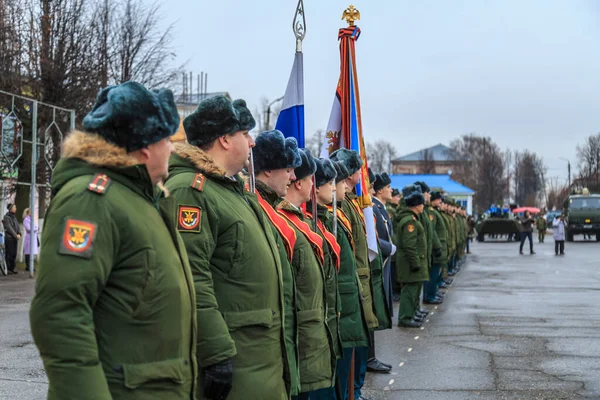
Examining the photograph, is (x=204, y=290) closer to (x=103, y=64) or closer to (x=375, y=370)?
(x=375, y=370)

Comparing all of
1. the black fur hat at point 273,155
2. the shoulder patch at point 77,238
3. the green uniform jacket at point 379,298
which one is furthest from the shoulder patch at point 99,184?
the green uniform jacket at point 379,298

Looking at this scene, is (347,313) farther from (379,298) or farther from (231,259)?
(231,259)

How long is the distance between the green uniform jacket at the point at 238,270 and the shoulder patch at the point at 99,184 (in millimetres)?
805

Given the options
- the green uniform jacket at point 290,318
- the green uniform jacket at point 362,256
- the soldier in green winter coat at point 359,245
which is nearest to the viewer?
the green uniform jacket at point 290,318

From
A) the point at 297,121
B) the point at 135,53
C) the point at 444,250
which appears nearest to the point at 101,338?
the point at 297,121

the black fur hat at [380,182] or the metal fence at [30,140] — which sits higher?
the metal fence at [30,140]

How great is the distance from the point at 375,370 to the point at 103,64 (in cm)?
2326

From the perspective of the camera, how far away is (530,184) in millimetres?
109812

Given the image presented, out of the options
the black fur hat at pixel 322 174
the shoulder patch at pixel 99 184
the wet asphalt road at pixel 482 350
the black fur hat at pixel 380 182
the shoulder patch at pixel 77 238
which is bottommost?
the wet asphalt road at pixel 482 350

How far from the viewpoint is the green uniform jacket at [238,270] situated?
3781 mm

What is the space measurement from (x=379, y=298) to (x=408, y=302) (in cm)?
421

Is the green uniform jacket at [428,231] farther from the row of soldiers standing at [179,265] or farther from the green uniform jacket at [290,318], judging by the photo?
the green uniform jacket at [290,318]

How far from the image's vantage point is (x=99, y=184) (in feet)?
9.55

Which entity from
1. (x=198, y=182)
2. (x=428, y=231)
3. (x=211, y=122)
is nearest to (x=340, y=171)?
Answer: (x=211, y=122)
